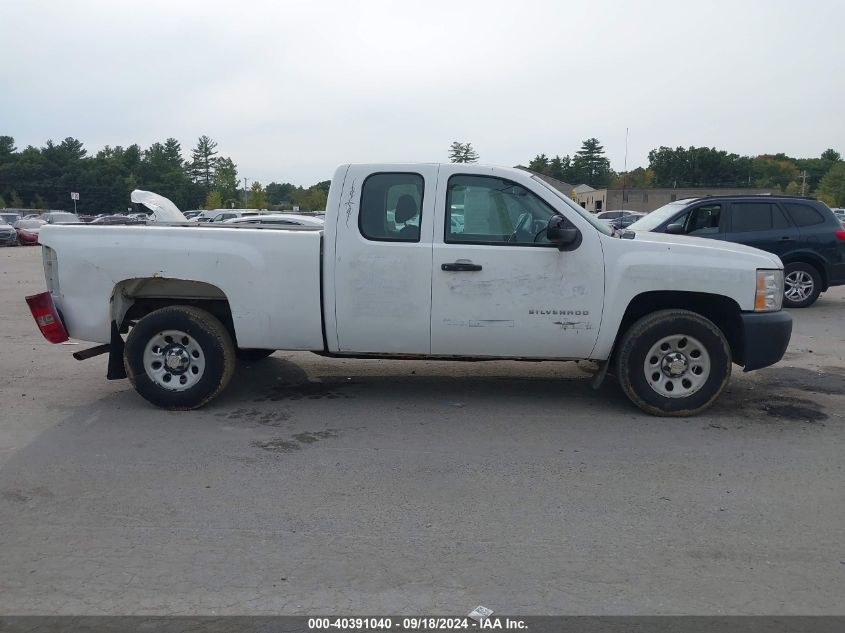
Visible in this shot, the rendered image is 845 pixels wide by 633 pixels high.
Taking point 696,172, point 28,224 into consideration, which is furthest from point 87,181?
point 696,172

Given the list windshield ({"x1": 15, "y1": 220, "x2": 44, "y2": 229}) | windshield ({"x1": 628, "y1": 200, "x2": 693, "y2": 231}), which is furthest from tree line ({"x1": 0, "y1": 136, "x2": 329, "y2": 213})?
windshield ({"x1": 628, "y1": 200, "x2": 693, "y2": 231})

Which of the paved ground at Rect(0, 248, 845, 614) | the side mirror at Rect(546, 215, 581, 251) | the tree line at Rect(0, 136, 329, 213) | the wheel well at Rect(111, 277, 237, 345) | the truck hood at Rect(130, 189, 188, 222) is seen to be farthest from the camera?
the tree line at Rect(0, 136, 329, 213)

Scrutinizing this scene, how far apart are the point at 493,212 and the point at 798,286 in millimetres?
8286

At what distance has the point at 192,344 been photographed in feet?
19.8

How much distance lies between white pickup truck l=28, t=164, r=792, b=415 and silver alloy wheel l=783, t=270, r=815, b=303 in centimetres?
682

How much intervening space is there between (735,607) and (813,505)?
140 centimetres

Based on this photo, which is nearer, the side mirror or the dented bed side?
the side mirror

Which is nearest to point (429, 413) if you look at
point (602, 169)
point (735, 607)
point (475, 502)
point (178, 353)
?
point (475, 502)

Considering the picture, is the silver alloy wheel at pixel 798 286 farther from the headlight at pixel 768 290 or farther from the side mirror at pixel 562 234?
the side mirror at pixel 562 234

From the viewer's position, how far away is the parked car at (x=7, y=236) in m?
34.7

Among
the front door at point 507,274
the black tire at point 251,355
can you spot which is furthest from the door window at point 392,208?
the black tire at point 251,355

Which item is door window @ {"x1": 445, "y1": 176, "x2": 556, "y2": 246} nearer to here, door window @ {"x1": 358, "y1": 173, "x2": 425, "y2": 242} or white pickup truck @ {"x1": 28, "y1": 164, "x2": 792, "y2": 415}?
white pickup truck @ {"x1": 28, "y1": 164, "x2": 792, "y2": 415}

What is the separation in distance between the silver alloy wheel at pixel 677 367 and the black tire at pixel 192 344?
3433 millimetres

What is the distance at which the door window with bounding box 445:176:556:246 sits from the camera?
577 centimetres
